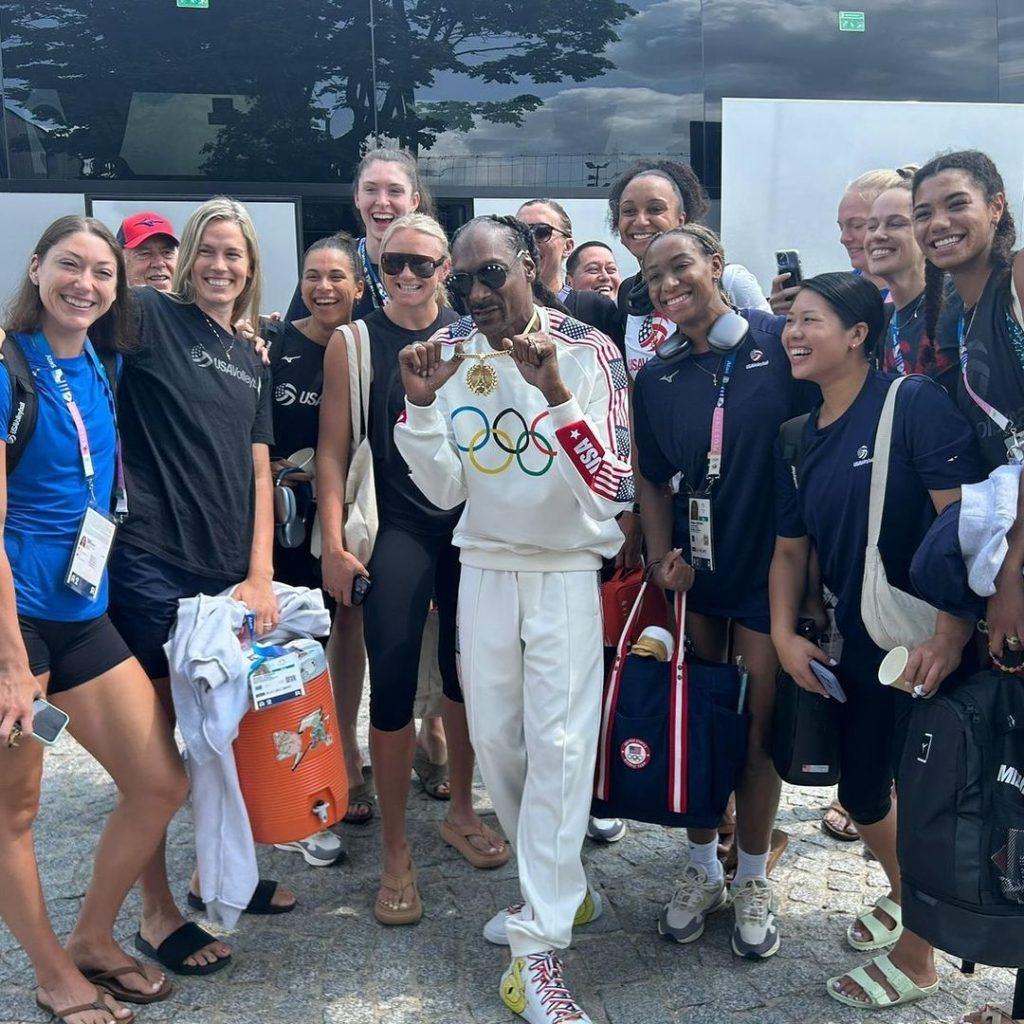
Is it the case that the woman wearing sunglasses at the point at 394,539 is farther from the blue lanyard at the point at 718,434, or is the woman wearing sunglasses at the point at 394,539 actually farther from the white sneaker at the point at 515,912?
the blue lanyard at the point at 718,434

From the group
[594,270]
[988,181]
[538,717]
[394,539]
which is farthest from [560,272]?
[538,717]

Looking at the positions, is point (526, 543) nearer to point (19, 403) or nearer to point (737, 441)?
point (737, 441)

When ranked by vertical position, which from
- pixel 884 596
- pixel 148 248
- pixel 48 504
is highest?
pixel 148 248

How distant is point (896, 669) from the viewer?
8.64 ft

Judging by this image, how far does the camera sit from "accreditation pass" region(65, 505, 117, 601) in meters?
2.73

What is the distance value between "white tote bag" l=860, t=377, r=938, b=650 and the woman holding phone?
6.38ft

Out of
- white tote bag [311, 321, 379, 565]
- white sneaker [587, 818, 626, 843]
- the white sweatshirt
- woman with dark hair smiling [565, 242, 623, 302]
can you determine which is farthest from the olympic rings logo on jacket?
woman with dark hair smiling [565, 242, 623, 302]

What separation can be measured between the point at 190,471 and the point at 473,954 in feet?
5.52

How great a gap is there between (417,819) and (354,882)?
1.72ft

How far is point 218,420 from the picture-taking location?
10.4ft

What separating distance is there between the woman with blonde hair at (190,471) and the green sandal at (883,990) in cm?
179

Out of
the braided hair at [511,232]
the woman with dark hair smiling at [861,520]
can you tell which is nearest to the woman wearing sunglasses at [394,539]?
the braided hair at [511,232]

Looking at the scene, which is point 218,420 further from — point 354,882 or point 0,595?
point 354,882

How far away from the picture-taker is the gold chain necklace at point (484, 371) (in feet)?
9.75
